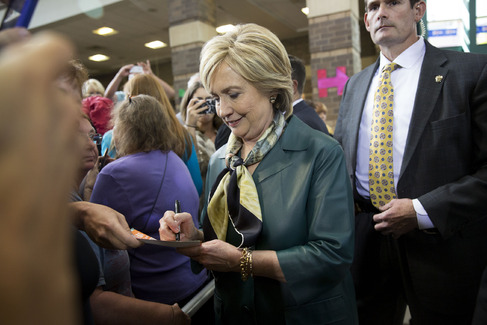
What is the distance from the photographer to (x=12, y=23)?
517 millimetres

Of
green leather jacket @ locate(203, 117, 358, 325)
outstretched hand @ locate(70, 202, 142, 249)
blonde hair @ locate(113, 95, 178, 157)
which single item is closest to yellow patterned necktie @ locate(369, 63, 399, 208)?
green leather jacket @ locate(203, 117, 358, 325)

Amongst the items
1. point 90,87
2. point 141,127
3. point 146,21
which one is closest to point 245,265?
point 141,127

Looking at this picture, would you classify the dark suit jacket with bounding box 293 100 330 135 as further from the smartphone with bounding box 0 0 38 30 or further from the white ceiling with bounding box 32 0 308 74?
the white ceiling with bounding box 32 0 308 74

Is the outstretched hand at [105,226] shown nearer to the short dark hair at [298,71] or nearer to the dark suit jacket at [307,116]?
the dark suit jacket at [307,116]

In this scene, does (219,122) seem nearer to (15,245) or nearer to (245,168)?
(245,168)

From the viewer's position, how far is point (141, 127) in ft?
6.64

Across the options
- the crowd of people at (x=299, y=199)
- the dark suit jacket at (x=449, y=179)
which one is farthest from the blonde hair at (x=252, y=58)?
the dark suit jacket at (x=449, y=179)

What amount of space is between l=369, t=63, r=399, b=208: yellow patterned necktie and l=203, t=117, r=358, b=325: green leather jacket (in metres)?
0.54

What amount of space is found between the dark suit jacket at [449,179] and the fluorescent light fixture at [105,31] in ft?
32.5

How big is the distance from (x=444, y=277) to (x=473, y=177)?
482 millimetres

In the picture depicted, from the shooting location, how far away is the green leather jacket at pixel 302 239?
128 centimetres

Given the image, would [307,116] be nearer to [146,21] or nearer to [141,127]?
[141,127]

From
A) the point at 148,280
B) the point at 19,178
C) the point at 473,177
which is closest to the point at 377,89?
the point at 473,177

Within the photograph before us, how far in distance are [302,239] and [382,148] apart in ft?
2.56
